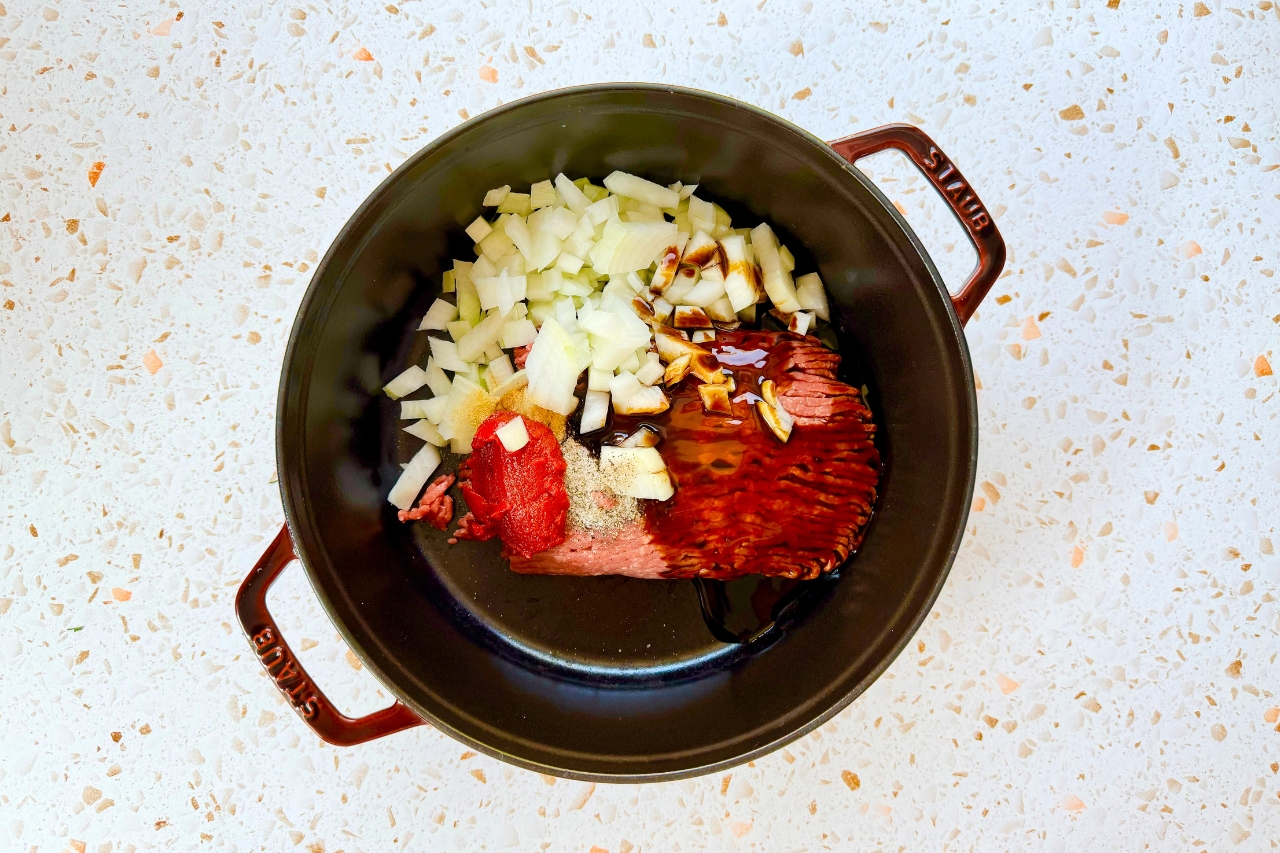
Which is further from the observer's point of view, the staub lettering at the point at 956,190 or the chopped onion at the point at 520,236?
the chopped onion at the point at 520,236

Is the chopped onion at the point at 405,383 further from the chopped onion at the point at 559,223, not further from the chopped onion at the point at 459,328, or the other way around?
the chopped onion at the point at 559,223

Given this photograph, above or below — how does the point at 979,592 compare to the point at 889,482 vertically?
below

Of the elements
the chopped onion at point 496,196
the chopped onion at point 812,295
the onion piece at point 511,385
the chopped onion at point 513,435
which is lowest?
the chopped onion at point 513,435

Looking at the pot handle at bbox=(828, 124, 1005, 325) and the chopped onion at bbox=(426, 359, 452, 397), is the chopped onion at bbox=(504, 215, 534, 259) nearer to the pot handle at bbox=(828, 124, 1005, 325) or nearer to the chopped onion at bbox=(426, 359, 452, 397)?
the chopped onion at bbox=(426, 359, 452, 397)

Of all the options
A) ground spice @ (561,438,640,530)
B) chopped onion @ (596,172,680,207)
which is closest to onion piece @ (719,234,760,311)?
chopped onion @ (596,172,680,207)

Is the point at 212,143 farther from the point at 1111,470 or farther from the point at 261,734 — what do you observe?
the point at 1111,470

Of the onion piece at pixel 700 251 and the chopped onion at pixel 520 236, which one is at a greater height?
the chopped onion at pixel 520 236

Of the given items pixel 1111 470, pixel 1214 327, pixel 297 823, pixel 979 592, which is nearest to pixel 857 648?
pixel 979 592

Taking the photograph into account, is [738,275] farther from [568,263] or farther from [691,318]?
[568,263]

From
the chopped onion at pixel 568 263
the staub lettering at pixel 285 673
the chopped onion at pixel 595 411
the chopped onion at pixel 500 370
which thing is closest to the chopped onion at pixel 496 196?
the chopped onion at pixel 568 263
